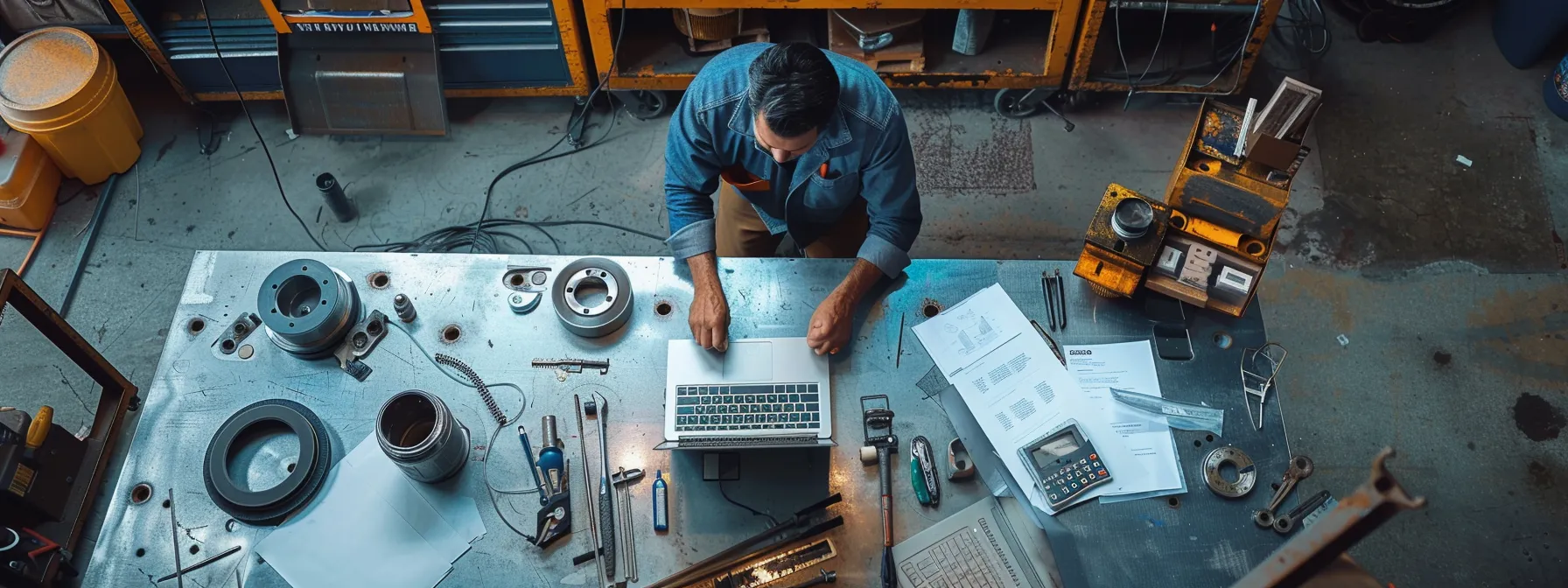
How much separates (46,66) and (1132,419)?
3.33m

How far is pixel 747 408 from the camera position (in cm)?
188

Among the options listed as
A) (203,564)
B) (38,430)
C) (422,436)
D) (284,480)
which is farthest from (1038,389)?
(38,430)

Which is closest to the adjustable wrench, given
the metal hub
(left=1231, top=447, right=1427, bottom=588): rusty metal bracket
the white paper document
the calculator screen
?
the white paper document

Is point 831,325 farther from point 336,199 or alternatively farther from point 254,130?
point 254,130

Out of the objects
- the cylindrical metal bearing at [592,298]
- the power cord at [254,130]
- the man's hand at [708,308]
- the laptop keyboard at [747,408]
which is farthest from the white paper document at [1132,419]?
the power cord at [254,130]

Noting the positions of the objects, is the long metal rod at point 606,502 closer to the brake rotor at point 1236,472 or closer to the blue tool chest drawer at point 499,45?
the brake rotor at point 1236,472

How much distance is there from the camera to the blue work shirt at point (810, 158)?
78.0 inches

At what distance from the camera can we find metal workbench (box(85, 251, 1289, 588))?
182cm

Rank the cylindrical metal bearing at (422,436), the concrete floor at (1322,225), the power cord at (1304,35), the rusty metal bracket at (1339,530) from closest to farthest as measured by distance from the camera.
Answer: the rusty metal bracket at (1339,530) < the cylindrical metal bearing at (422,436) < the concrete floor at (1322,225) < the power cord at (1304,35)

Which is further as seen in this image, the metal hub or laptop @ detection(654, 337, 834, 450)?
the metal hub

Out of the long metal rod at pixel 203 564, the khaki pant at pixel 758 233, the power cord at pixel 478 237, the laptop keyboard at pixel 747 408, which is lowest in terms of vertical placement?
the power cord at pixel 478 237

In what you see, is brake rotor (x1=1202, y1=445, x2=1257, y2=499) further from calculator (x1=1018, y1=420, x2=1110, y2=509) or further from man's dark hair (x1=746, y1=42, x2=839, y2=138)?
man's dark hair (x1=746, y1=42, x2=839, y2=138)

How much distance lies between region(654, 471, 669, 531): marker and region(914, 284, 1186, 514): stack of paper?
62 cm

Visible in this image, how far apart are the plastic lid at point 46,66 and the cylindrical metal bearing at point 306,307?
159cm
